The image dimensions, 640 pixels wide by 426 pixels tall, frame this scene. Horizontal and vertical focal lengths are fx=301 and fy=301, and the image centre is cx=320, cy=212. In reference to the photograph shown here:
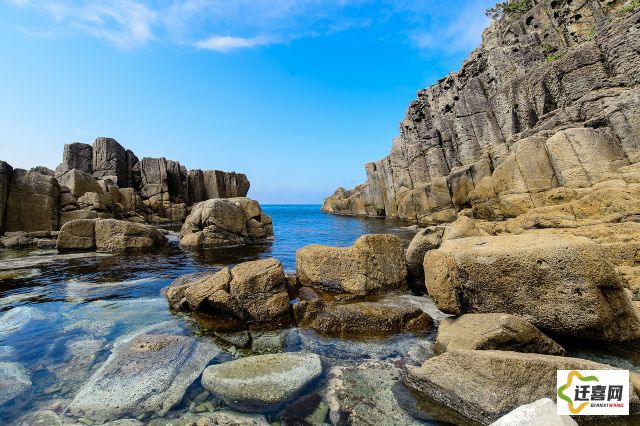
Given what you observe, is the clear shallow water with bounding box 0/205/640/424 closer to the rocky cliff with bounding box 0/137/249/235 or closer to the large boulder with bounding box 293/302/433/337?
the large boulder with bounding box 293/302/433/337

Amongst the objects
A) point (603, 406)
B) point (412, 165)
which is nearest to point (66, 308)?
point (603, 406)

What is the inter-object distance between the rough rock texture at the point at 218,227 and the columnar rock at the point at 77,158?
31248mm

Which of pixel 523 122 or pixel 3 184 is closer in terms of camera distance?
pixel 3 184

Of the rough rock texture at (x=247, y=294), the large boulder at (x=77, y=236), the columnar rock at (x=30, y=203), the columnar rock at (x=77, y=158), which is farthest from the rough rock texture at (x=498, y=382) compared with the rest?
the columnar rock at (x=77, y=158)

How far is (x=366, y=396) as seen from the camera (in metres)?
4.81

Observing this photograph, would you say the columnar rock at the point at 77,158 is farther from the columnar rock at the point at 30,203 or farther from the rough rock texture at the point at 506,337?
the rough rock texture at the point at 506,337

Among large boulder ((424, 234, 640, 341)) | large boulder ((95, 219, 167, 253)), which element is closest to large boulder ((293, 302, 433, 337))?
large boulder ((424, 234, 640, 341))

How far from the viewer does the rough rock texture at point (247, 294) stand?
26.4 ft

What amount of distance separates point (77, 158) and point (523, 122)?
60.5 metres

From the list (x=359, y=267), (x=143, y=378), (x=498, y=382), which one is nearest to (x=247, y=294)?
(x=143, y=378)

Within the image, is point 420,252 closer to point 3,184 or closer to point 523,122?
point 3,184

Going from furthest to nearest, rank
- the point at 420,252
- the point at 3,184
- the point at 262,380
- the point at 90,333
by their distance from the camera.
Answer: the point at 3,184 < the point at 420,252 < the point at 90,333 < the point at 262,380

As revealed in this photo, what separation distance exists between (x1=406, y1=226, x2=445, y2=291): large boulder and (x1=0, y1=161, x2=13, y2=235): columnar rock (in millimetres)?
29114

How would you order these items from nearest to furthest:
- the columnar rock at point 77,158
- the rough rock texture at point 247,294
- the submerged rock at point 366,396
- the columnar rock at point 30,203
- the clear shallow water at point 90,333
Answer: the submerged rock at point 366,396 < the clear shallow water at point 90,333 < the rough rock texture at point 247,294 < the columnar rock at point 30,203 < the columnar rock at point 77,158
